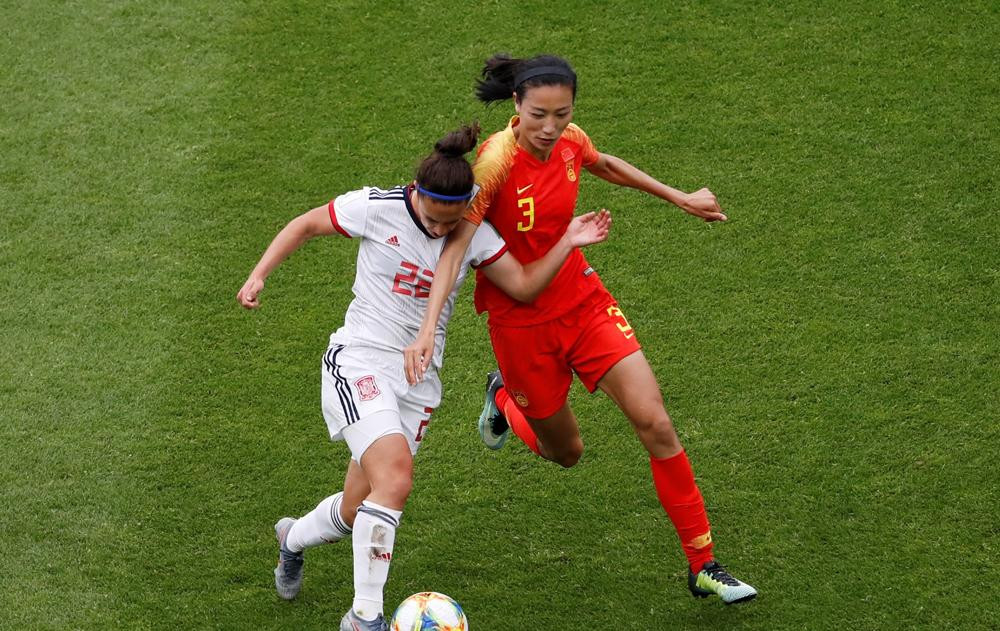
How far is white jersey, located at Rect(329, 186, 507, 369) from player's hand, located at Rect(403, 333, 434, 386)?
28 centimetres

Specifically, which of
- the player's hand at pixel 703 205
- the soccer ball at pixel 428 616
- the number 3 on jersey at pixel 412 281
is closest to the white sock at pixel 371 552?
the soccer ball at pixel 428 616

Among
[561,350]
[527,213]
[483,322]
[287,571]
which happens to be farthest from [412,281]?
[483,322]

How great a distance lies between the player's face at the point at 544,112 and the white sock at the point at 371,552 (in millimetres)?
1655

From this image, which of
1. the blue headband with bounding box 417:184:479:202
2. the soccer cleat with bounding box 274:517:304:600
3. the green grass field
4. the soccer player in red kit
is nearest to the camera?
the blue headband with bounding box 417:184:479:202

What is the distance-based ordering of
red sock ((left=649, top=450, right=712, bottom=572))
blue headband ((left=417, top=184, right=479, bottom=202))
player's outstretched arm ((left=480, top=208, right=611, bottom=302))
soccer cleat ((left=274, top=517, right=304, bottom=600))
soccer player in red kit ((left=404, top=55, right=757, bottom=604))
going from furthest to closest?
soccer cleat ((left=274, top=517, right=304, bottom=600)) < red sock ((left=649, top=450, right=712, bottom=572)) < soccer player in red kit ((left=404, top=55, right=757, bottom=604)) < player's outstretched arm ((left=480, top=208, right=611, bottom=302)) < blue headband ((left=417, top=184, right=479, bottom=202))

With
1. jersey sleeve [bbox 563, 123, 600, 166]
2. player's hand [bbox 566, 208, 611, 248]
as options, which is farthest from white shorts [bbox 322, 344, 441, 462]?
jersey sleeve [bbox 563, 123, 600, 166]

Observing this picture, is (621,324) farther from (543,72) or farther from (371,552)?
(371,552)

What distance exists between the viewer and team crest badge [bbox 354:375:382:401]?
5285mm

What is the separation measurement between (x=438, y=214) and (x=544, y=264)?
1.67 feet

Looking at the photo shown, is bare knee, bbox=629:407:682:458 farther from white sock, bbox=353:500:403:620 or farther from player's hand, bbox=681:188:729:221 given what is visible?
white sock, bbox=353:500:403:620

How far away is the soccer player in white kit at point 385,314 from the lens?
5102 mm

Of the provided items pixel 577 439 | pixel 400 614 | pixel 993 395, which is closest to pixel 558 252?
pixel 577 439

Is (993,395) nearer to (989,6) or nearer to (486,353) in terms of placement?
(486,353)

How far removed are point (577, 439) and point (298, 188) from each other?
3.12 metres
